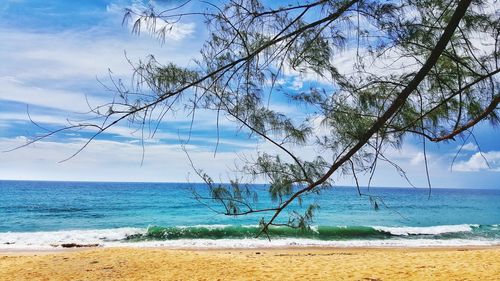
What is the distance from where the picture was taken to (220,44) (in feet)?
7.80

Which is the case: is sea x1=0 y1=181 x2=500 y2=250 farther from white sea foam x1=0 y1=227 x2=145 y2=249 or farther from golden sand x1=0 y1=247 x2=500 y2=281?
golden sand x1=0 y1=247 x2=500 y2=281

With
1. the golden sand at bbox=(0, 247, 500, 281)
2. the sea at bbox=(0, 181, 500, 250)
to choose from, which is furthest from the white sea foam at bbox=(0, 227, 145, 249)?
the golden sand at bbox=(0, 247, 500, 281)

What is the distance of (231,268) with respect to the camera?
5969 mm

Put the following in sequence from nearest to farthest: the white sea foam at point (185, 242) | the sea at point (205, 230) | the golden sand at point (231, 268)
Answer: the golden sand at point (231, 268), the white sea foam at point (185, 242), the sea at point (205, 230)

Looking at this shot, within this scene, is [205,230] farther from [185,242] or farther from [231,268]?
[231,268]

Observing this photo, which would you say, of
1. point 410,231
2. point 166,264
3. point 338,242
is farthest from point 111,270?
point 410,231

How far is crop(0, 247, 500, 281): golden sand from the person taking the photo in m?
5.29

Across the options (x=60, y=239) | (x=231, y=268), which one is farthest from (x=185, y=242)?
(x=231, y=268)

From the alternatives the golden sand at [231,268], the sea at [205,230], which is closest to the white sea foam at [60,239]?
the sea at [205,230]

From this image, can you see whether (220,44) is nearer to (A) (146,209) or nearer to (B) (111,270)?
(B) (111,270)

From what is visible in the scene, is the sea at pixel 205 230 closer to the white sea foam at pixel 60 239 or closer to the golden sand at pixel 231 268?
the white sea foam at pixel 60 239

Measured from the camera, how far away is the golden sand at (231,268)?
5.29 metres

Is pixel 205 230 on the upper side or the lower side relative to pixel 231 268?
lower

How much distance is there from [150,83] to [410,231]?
1370 cm
